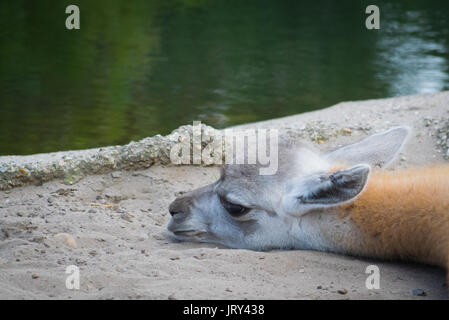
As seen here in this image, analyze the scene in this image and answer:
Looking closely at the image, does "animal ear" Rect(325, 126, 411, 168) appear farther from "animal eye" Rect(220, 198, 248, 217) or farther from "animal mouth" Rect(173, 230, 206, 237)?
"animal mouth" Rect(173, 230, 206, 237)

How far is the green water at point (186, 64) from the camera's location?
483 inches

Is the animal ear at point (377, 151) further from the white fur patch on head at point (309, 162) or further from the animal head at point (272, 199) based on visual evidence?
the white fur patch on head at point (309, 162)

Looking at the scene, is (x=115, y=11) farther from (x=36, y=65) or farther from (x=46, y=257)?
(x=46, y=257)

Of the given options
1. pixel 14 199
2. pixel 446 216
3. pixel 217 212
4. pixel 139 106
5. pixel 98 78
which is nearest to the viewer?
pixel 446 216

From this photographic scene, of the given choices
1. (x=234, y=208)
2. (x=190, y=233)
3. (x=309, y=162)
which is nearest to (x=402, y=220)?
(x=309, y=162)

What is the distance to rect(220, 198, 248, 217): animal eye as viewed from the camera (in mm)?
5105

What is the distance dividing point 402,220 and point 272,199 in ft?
3.28

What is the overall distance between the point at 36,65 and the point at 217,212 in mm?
11921

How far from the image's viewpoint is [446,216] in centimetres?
446

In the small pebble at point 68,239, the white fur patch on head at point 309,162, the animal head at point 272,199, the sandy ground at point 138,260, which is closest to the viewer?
the sandy ground at point 138,260

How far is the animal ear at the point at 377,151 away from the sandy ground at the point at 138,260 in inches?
38.2

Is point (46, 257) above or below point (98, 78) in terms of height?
below

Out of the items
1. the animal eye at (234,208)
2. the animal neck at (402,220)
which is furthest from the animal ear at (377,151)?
the animal eye at (234,208)
